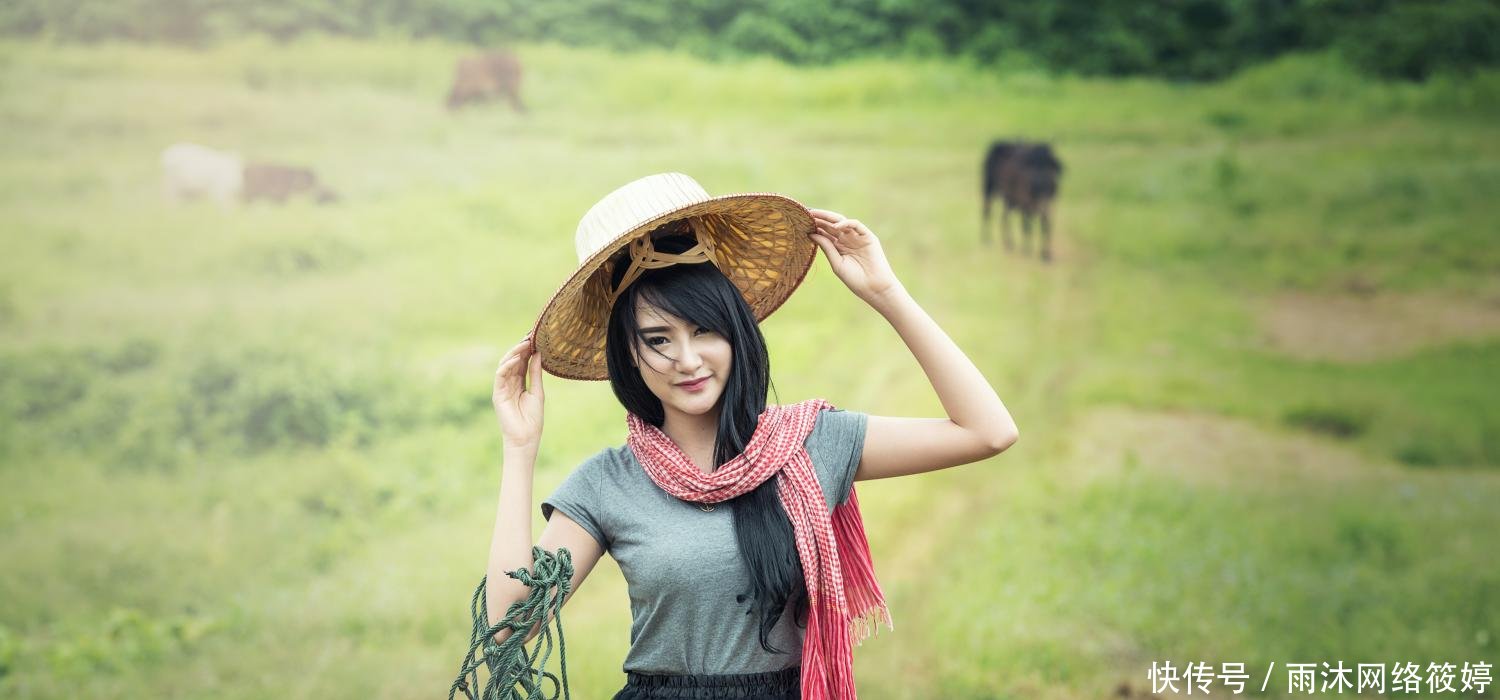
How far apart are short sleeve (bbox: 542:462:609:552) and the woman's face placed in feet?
0.59

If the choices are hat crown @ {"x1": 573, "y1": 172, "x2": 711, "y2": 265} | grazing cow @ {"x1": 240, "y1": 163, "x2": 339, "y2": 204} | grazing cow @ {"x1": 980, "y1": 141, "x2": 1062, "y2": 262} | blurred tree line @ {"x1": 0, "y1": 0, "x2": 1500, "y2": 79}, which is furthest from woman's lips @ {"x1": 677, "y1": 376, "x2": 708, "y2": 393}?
blurred tree line @ {"x1": 0, "y1": 0, "x2": 1500, "y2": 79}

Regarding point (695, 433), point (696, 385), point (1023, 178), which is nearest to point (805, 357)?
point (1023, 178)

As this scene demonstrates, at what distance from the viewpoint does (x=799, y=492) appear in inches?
76.6

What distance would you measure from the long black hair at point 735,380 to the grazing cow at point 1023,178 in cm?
436

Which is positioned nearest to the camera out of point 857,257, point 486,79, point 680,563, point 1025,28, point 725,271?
point 680,563

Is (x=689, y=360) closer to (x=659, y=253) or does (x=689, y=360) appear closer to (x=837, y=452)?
(x=659, y=253)

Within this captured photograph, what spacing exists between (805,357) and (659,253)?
3764 millimetres

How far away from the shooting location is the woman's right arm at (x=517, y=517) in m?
1.89

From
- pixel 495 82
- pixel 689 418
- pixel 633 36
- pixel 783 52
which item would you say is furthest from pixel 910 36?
pixel 689 418

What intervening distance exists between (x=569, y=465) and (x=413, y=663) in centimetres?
103

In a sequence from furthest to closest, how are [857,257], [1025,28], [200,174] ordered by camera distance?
[1025,28]
[200,174]
[857,257]

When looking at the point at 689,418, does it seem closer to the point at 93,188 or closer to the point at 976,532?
the point at 976,532

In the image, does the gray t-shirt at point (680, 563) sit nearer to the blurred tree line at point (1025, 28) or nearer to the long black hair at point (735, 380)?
the long black hair at point (735, 380)

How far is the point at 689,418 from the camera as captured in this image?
2.03 m
